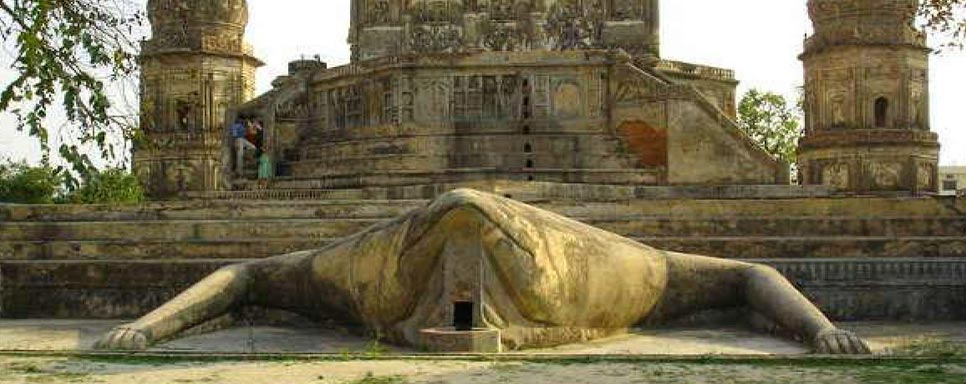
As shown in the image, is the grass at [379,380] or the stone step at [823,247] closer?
the grass at [379,380]

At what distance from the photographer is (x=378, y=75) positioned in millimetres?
21484

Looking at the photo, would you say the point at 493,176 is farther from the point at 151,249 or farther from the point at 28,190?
the point at 28,190

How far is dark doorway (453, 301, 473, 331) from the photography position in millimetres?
8537

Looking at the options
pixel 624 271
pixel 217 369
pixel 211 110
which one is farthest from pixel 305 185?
pixel 211 110

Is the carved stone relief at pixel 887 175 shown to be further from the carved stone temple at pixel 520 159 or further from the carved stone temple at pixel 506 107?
the carved stone temple at pixel 506 107

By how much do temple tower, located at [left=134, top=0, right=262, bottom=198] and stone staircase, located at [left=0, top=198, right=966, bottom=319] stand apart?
22.4 meters

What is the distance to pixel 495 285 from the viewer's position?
8.55 metres

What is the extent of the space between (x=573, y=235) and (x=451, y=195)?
1.13 m

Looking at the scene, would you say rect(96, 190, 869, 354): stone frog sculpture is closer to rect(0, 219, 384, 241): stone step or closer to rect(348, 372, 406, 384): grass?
rect(348, 372, 406, 384): grass

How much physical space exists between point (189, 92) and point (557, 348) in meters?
30.0

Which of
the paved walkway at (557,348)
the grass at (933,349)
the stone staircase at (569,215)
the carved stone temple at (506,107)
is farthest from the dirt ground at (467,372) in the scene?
the carved stone temple at (506,107)

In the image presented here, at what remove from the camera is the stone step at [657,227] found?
12.9 m

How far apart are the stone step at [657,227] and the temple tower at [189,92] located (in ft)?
75.5

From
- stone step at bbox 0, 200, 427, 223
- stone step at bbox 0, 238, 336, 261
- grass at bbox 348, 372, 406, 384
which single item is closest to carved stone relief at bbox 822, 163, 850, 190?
stone step at bbox 0, 200, 427, 223
